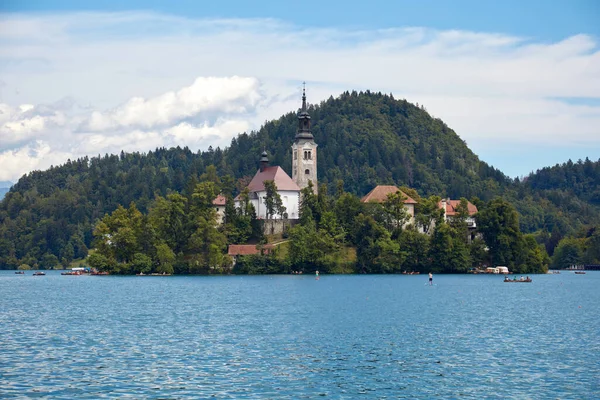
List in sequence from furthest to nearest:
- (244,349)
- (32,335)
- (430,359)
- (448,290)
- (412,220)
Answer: (412,220) → (448,290) → (32,335) → (244,349) → (430,359)

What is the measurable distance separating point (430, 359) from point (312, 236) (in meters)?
95.0

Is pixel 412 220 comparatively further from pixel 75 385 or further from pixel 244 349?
pixel 75 385

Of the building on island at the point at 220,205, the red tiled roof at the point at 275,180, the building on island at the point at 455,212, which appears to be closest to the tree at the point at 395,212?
the building on island at the point at 455,212

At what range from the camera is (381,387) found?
124 feet

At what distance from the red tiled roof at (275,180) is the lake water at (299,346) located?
72.6m

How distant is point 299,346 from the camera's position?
164 feet

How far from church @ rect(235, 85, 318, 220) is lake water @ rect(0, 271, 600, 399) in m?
71.2

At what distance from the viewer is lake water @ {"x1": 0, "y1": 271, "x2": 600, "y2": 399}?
37.6 metres

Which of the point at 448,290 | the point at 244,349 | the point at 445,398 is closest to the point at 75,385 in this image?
the point at 244,349

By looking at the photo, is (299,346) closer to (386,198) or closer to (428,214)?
(428,214)

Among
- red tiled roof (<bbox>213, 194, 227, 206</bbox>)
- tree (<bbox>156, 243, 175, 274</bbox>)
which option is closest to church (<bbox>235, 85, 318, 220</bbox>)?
red tiled roof (<bbox>213, 194, 227, 206</bbox>)

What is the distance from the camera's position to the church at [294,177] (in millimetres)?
162125

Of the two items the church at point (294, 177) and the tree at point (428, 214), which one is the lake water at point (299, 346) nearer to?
the tree at point (428, 214)

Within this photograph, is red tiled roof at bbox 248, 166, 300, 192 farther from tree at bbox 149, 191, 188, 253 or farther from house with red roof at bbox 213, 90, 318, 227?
tree at bbox 149, 191, 188, 253
